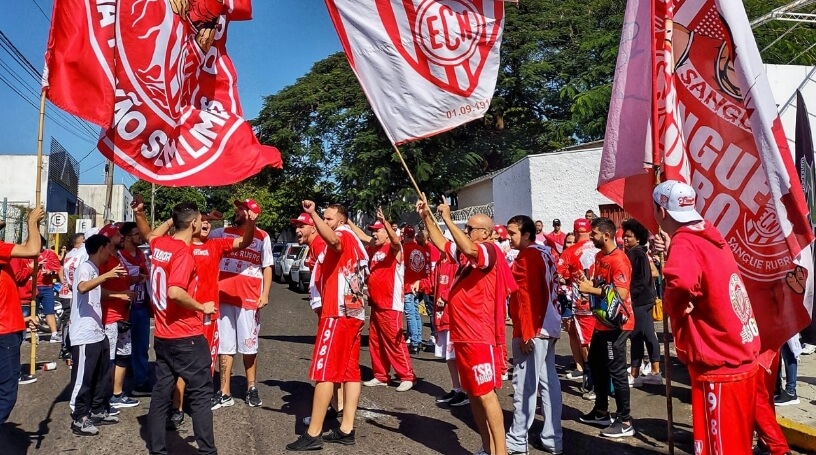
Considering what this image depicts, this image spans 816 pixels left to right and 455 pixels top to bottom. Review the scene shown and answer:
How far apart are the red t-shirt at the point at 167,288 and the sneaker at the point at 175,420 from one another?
1516mm

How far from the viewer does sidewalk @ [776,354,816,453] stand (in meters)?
5.91

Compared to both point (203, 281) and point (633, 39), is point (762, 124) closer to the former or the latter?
point (633, 39)

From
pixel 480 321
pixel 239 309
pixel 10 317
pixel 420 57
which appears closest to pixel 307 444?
pixel 480 321

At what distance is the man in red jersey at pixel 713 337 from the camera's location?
11.9ft

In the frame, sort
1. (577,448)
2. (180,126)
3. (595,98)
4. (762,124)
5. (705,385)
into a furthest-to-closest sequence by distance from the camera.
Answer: (595,98), (577,448), (180,126), (762,124), (705,385)

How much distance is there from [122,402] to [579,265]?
545 centimetres

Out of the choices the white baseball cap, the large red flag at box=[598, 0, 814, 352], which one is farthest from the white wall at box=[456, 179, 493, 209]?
the white baseball cap

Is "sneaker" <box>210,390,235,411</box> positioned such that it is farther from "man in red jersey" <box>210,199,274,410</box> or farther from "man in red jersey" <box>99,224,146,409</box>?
"man in red jersey" <box>99,224,146,409</box>

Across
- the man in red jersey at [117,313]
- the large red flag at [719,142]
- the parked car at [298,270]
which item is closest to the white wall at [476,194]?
the parked car at [298,270]

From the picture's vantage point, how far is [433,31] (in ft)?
19.0

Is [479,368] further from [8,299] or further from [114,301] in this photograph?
[114,301]

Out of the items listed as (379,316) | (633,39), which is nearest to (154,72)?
(633,39)

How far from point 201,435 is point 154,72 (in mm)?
2842

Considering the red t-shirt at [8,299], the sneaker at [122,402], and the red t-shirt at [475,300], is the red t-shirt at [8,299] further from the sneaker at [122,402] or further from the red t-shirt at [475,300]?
the red t-shirt at [475,300]
